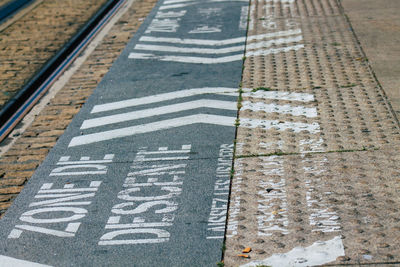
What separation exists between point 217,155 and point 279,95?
Result: 1655 mm

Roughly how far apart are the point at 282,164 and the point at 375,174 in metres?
0.80

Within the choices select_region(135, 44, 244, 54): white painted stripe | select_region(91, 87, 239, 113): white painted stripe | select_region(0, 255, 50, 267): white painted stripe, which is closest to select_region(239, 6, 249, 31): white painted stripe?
select_region(135, 44, 244, 54): white painted stripe

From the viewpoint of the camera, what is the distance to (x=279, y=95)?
7.11 metres

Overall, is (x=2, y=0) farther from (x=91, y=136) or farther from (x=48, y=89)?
(x=91, y=136)

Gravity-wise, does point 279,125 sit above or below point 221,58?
above

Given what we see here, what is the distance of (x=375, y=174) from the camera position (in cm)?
511

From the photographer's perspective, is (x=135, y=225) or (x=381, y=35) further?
(x=381, y=35)

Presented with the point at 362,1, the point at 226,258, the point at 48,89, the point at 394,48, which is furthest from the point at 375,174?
the point at 362,1

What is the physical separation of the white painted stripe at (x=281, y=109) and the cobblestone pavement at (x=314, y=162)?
11mm

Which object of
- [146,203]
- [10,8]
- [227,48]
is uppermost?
[146,203]

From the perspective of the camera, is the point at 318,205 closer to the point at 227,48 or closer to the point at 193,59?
the point at 193,59

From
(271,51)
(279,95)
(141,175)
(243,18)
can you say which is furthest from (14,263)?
(243,18)

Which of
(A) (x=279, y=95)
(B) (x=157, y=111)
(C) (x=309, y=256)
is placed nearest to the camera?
(C) (x=309, y=256)

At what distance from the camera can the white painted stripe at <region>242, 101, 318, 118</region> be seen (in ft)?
21.5
